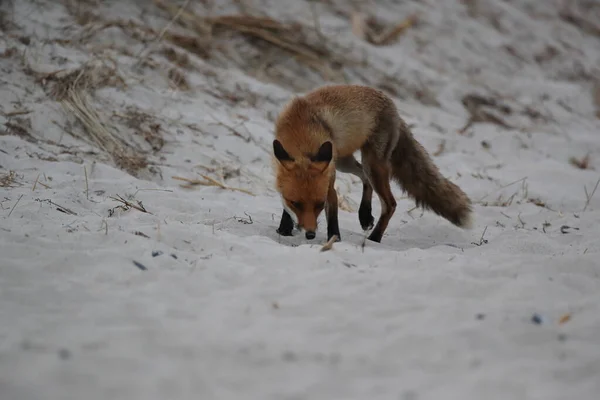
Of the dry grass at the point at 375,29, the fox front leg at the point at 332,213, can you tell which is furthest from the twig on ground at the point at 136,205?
the dry grass at the point at 375,29

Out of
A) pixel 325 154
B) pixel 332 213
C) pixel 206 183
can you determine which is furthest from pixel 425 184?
pixel 206 183

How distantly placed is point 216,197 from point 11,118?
270 centimetres

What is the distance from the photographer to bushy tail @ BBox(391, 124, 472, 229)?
5207mm

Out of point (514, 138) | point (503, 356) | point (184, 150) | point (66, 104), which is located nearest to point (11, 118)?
point (66, 104)

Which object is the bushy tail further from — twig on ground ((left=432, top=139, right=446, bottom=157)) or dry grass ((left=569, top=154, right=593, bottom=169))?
dry grass ((left=569, top=154, right=593, bottom=169))

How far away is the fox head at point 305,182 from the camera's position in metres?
4.32

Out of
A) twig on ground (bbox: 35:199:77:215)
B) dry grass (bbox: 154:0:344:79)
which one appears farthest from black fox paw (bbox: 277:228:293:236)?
dry grass (bbox: 154:0:344:79)

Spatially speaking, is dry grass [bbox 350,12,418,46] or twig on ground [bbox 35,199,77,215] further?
dry grass [bbox 350,12,418,46]

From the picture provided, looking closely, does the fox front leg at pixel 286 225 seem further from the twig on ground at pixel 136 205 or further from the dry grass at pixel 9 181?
the dry grass at pixel 9 181

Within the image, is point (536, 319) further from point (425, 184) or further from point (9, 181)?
point (9, 181)

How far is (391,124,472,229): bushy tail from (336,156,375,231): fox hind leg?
1.04 feet

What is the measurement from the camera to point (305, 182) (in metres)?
4.32

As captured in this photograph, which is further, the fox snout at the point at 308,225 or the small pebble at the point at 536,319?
the fox snout at the point at 308,225

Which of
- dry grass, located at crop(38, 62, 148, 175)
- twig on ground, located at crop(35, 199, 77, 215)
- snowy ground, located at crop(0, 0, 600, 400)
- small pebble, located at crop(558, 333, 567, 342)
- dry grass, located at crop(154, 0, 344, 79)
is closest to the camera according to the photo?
snowy ground, located at crop(0, 0, 600, 400)
